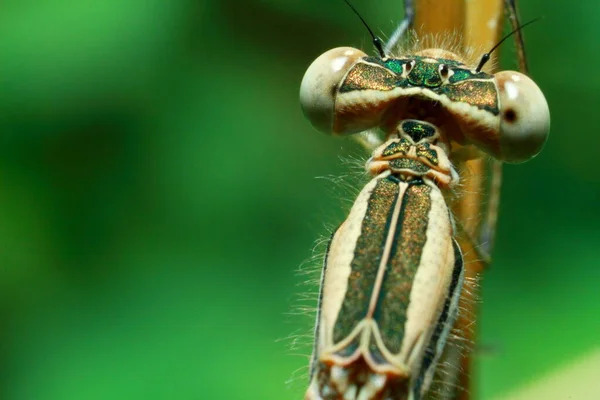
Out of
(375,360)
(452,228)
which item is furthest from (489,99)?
→ (375,360)

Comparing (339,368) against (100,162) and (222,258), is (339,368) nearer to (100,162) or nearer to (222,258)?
(222,258)

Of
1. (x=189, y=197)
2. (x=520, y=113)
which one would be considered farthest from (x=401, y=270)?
(x=189, y=197)

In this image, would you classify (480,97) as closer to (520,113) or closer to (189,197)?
(520,113)

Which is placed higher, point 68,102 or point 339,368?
point 68,102

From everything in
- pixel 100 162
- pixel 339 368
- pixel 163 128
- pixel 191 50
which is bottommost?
pixel 339 368

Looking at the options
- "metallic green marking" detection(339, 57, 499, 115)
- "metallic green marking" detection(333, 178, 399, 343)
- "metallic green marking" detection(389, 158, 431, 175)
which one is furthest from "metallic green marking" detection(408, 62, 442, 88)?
"metallic green marking" detection(333, 178, 399, 343)

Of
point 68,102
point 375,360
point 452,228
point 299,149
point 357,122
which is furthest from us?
point 299,149

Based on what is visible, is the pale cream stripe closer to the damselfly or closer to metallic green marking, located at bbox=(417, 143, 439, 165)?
the damselfly
